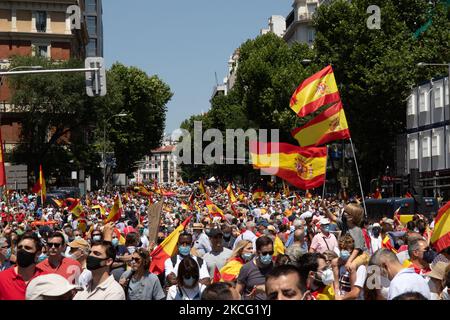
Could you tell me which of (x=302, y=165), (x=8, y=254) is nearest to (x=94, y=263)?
(x=8, y=254)

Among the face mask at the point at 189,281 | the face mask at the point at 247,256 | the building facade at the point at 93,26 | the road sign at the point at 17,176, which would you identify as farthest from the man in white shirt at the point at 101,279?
the building facade at the point at 93,26

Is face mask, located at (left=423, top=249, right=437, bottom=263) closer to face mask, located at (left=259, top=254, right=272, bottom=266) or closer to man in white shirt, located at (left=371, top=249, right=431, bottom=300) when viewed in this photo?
face mask, located at (left=259, top=254, right=272, bottom=266)

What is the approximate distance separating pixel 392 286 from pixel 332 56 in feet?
153

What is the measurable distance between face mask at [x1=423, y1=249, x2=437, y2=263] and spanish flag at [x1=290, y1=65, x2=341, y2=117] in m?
8.74

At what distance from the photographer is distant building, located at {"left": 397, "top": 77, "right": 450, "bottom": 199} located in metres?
46.4

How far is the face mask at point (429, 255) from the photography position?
9.55m

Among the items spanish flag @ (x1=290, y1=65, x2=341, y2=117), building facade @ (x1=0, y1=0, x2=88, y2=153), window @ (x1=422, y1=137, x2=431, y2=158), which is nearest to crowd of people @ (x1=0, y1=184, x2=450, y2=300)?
spanish flag @ (x1=290, y1=65, x2=341, y2=117)

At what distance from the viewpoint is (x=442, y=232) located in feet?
32.4

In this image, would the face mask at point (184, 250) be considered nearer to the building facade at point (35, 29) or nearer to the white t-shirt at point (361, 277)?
the white t-shirt at point (361, 277)

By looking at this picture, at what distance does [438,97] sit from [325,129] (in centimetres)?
3046

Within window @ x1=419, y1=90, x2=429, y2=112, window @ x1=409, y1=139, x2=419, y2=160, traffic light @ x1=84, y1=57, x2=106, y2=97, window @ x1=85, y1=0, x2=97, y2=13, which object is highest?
window @ x1=85, y1=0, x2=97, y2=13

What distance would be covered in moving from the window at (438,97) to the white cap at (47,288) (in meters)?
42.1
